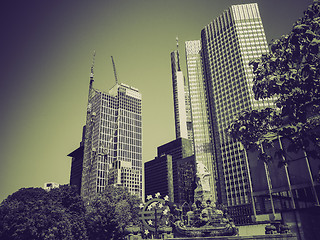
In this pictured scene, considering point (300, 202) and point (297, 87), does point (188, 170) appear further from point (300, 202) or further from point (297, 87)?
point (297, 87)

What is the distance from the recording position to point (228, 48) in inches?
5433

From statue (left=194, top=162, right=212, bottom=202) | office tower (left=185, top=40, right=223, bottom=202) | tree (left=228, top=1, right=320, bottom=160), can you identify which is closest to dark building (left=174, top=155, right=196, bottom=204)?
office tower (left=185, top=40, right=223, bottom=202)

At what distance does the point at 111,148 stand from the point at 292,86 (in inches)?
Result: 6747

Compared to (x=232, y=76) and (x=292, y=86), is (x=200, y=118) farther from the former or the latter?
(x=292, y=86)

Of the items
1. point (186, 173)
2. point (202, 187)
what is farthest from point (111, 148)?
point (202, 187)

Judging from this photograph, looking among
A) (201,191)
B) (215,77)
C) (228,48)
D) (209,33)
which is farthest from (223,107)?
(201,191)

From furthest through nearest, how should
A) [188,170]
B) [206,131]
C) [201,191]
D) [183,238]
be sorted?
[188,170] < [206,131] < [201,191] < [183,238]

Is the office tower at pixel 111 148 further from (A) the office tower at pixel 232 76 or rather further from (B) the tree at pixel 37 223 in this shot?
(B) the tree at pixel 37 223

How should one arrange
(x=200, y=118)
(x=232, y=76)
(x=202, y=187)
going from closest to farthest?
(x=202, y=187) → (x=232, y=76) → (x=200, y=118)

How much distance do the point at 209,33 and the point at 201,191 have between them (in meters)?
137

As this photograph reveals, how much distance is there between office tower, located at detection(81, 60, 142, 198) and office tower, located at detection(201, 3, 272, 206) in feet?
216

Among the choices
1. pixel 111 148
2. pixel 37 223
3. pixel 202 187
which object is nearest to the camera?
pixel 202 187

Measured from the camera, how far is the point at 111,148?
180 metres

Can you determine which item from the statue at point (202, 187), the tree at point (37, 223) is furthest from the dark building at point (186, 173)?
the statue at point (202, 187)
